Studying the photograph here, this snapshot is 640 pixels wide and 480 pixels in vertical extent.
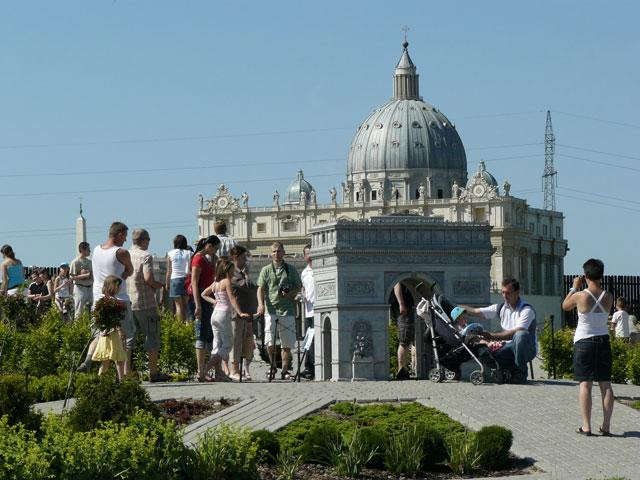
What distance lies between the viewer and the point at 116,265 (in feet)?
59.2

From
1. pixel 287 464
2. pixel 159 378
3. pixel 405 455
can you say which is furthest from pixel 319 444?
pixel 159 378

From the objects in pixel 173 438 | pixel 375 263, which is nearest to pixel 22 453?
pixel 173 438

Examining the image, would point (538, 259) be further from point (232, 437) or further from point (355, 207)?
point (232, 437)

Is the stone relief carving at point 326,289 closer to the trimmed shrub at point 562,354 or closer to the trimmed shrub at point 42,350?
the trimmed shrub at point 42,350

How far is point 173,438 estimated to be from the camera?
41.0 ft

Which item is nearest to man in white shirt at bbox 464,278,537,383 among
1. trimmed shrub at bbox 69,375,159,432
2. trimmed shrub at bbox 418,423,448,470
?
trimmed shrub at bbox 418,423,448,470

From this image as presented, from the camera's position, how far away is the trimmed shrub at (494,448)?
1430cm

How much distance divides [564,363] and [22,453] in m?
15.4

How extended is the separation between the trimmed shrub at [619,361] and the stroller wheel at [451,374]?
586 centimetres

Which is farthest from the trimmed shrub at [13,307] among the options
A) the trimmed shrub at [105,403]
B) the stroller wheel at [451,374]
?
the trimmed shrub at [105,403]

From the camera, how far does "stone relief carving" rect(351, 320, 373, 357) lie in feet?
68.5

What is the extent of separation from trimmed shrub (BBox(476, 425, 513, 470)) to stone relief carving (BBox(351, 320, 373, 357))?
6.47 meters

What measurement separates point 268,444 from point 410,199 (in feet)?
521

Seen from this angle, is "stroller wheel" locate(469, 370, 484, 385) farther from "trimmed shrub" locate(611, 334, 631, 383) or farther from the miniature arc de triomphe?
"trimmed shrub" locate(611, 334, 631, 383)
